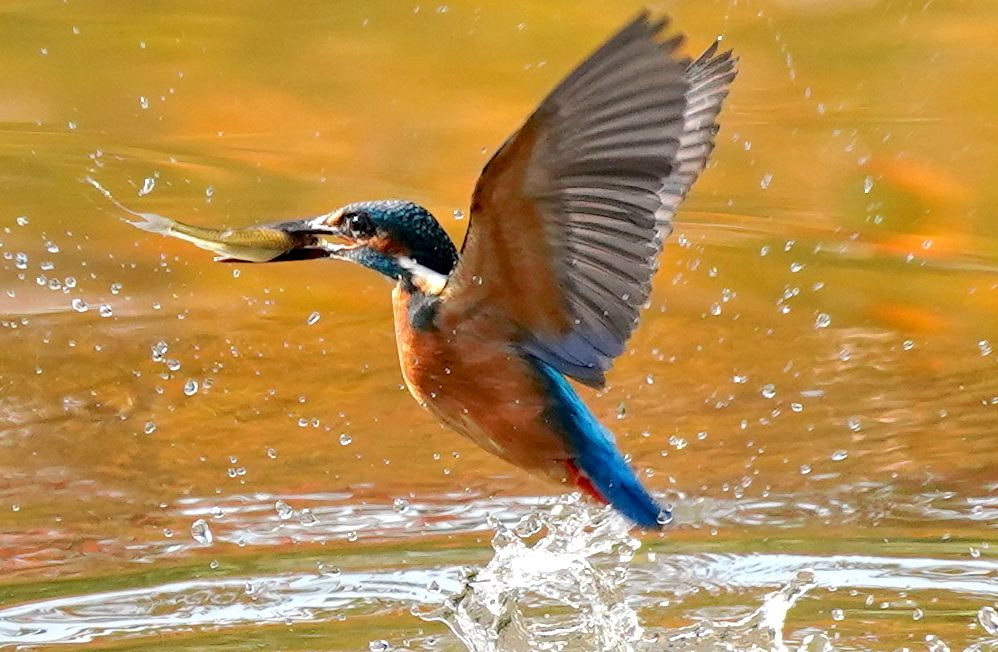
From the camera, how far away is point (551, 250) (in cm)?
188

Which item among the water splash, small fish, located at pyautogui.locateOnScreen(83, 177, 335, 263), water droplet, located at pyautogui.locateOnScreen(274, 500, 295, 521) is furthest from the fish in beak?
water droplet, located at pyautogui.locateOnScreen(274, 500, 295, 521)

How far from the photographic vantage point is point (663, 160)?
1.79 m

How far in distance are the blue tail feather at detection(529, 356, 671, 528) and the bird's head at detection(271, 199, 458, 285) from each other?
6.7 inches

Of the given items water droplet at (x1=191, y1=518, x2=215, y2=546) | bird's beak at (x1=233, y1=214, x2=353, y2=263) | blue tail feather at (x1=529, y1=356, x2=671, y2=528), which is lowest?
blue tail feather at (x1=529, y1=356, x2=671, y2=528)

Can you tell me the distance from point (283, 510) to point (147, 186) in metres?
0.98

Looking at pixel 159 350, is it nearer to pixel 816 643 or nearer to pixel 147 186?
pixel 147 186

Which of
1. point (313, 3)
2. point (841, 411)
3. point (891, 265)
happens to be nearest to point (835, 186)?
point (891, 265)

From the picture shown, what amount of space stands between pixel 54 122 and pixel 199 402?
2.89 ft

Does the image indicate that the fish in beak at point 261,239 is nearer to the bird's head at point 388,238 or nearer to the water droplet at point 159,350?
the bird's head at point 388,238

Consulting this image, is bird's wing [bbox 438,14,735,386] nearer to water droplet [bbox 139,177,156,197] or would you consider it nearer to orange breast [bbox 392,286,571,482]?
orange breast [bbox 392,286,571,482]

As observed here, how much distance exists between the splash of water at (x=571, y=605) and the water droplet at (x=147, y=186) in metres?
1.31

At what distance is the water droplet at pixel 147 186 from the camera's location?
349cm

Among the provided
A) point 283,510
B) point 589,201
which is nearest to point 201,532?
point 283,510

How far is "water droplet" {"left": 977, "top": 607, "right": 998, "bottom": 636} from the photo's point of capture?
2271 millimetres
